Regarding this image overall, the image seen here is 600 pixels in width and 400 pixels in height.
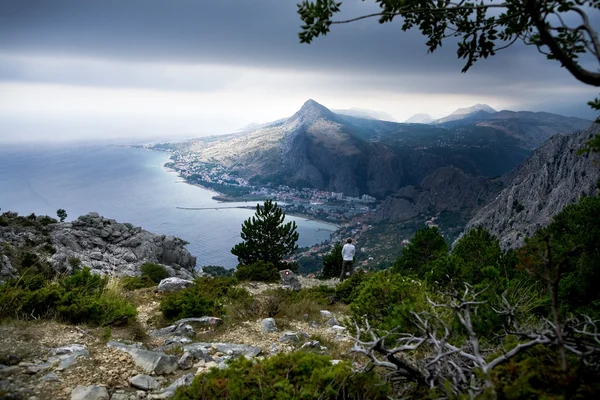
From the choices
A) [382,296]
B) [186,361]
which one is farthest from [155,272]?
[382,296]

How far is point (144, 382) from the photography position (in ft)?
14.0

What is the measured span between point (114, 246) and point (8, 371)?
2937 cm

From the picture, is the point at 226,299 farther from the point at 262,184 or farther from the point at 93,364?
the point at 262,184

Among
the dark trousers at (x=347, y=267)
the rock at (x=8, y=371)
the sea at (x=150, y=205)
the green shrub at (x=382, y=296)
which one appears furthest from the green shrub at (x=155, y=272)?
the sea at (x=150, y=205)

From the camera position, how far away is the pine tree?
23.4m

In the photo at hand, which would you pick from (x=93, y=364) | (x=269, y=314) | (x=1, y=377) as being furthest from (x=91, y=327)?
(x=269, y=314)

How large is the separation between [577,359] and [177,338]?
6223 mm

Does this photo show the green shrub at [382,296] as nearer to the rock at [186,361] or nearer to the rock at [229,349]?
the rock at [229,349]

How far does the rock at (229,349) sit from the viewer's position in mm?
5609

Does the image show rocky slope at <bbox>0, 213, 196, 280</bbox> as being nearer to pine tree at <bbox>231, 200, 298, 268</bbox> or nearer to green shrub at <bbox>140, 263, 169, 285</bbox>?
green shrub at <bbox>140, 263, 169, 285</bbox>

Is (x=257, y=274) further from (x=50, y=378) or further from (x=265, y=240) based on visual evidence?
(x=50, y=378)

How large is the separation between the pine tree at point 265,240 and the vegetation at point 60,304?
15784 millimetres

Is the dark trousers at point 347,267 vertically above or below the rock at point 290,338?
below

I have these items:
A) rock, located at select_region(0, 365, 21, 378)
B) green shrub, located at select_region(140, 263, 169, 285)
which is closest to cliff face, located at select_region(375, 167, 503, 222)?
green shrub, located at select_region(140, 263, 169, 285)
